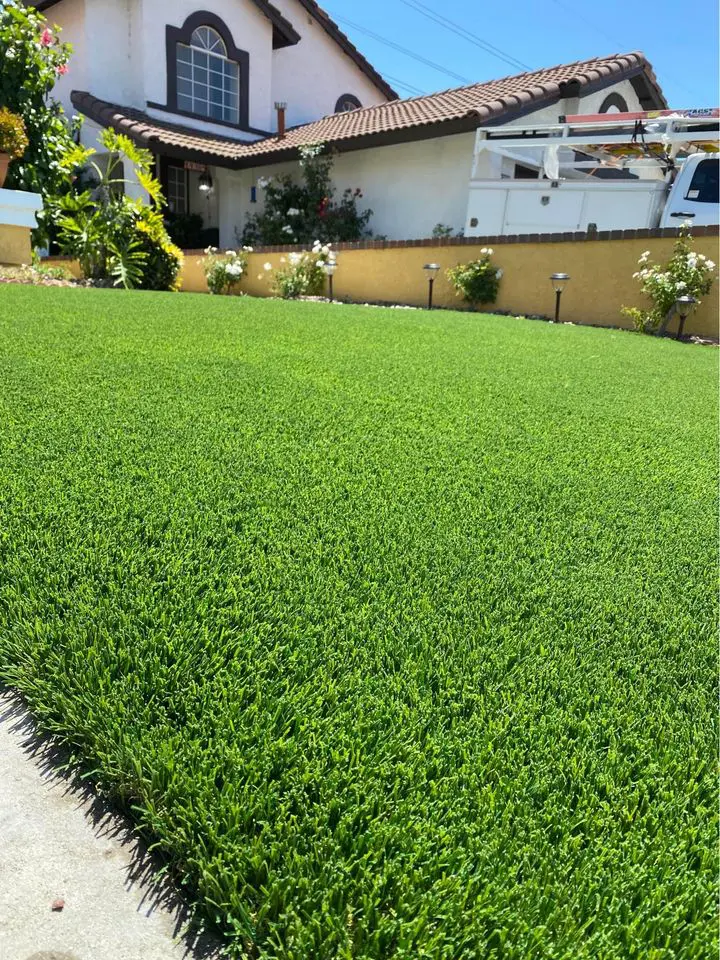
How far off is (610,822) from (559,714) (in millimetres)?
268

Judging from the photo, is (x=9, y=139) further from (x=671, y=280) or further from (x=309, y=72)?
(x=309, y=72)

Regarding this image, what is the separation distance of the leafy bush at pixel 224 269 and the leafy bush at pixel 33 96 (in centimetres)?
281

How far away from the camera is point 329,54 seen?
2036 centimetres

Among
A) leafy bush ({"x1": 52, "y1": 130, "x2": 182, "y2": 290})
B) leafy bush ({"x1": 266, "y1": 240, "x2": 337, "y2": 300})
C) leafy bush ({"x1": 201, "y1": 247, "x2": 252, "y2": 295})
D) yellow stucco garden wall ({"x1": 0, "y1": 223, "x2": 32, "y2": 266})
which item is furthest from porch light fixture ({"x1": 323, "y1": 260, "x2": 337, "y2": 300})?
yellow stucco garden wall ({"x1": 0, "y1": 223, "x2": 32, "y2": 266})

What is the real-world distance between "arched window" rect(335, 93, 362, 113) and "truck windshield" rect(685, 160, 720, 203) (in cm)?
1492

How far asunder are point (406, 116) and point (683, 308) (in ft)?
33.5

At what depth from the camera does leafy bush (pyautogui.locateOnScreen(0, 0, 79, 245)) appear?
31.2 feet

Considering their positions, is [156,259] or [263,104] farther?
[263,104]

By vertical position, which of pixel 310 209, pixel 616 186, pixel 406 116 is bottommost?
pixel 310 209

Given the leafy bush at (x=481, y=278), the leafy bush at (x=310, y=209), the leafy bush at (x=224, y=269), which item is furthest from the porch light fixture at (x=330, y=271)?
the leafy bush at (x=310, y=209)

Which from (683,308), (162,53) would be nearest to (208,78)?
(162,53)

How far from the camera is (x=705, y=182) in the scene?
9.79m

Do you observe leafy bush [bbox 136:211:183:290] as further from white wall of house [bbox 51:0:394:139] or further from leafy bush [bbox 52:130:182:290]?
white wall of house [bbox 51:0:394:139]

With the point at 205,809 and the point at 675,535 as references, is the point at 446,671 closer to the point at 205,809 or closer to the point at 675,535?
the point at 205,809
